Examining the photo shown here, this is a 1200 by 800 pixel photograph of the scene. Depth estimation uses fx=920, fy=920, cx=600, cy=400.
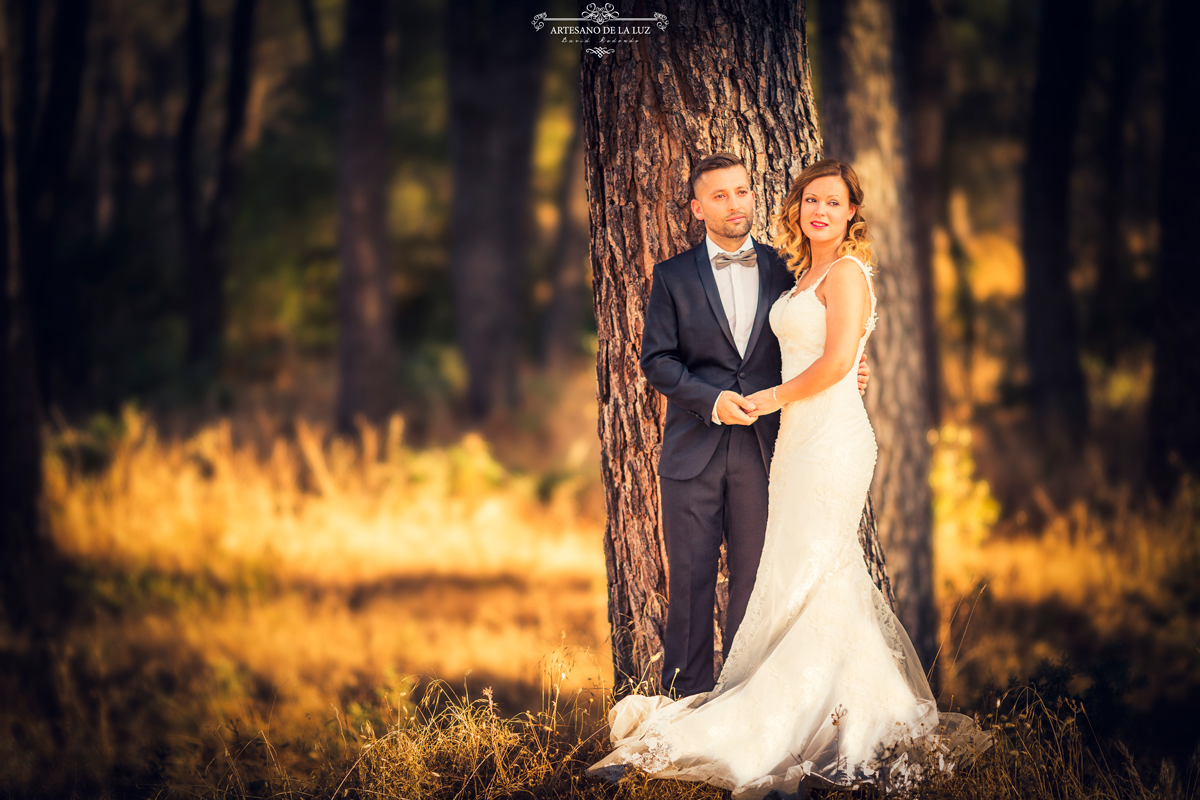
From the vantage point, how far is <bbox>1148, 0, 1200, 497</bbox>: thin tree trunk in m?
8.20

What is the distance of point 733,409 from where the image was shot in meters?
3.38

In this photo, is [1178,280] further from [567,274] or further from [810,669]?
[567,274]

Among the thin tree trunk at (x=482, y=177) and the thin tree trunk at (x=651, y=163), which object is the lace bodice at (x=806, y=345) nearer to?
the thin tree trunk at (x=651, y=163)

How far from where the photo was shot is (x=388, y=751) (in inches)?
139

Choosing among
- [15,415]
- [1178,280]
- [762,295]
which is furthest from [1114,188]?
[15,415]

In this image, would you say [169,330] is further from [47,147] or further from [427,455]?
[427,455]

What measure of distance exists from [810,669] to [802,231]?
1638 mm

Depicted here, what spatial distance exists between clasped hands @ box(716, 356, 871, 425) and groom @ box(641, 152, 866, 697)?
3.0 inches

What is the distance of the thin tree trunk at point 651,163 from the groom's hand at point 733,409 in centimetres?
49

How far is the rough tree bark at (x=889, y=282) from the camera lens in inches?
236

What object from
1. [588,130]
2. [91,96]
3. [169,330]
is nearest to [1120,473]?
[588,130]

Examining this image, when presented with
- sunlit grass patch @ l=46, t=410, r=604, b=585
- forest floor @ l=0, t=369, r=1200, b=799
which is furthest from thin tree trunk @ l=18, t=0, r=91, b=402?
sunlit grass patch @ l=46, t=410, r=604, b=585

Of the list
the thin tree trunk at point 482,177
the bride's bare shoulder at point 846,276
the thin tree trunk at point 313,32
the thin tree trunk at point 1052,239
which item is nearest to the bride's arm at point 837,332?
the bride's bare shoulder at point 846,276

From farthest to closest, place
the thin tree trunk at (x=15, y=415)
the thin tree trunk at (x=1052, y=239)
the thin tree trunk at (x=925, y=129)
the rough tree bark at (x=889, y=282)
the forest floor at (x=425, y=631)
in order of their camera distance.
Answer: the thin tree trunk at (x=1052, y=239) < the thin tree trunk at (x=925, y=129) < the thin tree trunk at (x=15, y=415) < the rough tree bark at (x=889, y=282) < the forest floor at (x=425, y=631)
